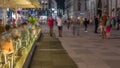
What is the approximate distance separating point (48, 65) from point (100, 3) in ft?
253

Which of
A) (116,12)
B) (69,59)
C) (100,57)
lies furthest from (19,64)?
(116,12)

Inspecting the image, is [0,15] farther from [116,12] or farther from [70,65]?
[116,12]

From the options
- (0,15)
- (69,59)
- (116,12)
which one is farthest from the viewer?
(116,12)

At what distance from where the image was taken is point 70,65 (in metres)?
14.7

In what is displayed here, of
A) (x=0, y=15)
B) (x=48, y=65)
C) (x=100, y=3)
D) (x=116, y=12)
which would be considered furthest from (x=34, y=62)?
(x=100, y=3)

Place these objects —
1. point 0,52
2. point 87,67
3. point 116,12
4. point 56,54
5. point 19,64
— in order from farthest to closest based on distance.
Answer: point 116,12 → point 56,54 → point 87,67 → point 19,64 → point 0,52

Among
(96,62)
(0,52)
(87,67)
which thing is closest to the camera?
(0,52)

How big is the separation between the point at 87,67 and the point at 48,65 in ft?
5.04

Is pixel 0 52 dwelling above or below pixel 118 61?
above

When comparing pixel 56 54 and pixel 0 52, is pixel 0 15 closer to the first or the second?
pixel 56 54

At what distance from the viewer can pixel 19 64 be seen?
431 inches

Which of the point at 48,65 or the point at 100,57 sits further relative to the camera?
the point at 100,57

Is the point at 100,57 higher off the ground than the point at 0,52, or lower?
lower

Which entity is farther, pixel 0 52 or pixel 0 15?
pixel 0 15
